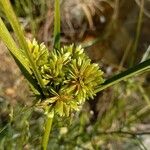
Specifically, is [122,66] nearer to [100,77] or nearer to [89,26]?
[89,26]

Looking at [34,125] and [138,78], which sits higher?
[34,125]

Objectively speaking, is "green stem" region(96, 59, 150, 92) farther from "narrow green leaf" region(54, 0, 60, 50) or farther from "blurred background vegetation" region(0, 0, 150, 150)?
"blurred background vegetation" region(0, 0, 150, 150)

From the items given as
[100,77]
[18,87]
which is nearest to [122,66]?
[18,87]

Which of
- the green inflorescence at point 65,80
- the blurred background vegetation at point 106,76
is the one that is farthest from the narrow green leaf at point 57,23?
the blurred background vegetation at point 106,76

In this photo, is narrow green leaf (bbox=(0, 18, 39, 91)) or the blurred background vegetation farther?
the blurred background vegetation

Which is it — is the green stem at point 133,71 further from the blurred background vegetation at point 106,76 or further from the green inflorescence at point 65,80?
the blurred background vegetation at point 106,76

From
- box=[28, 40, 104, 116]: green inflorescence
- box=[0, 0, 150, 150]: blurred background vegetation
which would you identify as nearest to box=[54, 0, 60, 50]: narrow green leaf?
box=[28, 40, 104, 116]: green inflorescence
